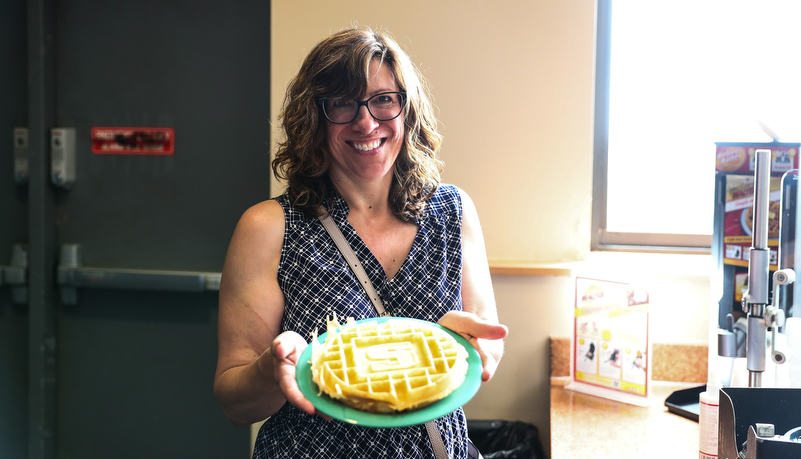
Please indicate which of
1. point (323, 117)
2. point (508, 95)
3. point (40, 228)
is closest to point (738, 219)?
point (508, 95)

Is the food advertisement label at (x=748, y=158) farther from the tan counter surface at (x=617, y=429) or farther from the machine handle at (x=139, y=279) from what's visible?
→ the machine handle at (x=139, y=279)

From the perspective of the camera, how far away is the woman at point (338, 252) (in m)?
1.23

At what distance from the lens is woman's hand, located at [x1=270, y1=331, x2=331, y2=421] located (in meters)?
0.90

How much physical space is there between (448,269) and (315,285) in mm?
328

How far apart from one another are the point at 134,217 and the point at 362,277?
6.05 feet

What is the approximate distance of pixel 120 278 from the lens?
2648 millimetres

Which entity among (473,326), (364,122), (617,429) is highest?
(364,122)

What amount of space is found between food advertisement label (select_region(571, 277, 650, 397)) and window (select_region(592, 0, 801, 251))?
45cm

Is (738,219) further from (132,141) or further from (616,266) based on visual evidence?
(132,141)

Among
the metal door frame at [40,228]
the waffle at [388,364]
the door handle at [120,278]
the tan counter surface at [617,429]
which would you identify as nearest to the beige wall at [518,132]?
the tan counter surface at [617,429]

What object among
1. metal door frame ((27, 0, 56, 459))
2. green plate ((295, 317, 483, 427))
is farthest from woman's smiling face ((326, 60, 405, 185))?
metal door frame ((27, 0, 56, 459))

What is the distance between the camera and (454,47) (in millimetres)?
2066

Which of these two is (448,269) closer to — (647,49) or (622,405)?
(622,405)

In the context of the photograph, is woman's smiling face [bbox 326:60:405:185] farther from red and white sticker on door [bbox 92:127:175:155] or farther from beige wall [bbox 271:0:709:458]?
red and white sticker on door [bbox 92:127:175:155]
